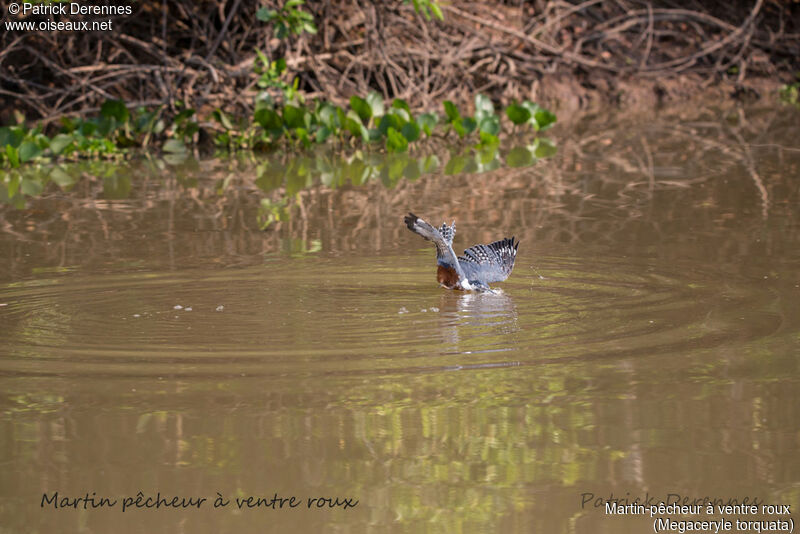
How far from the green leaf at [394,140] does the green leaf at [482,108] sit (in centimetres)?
87

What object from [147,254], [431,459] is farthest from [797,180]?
[431,459]

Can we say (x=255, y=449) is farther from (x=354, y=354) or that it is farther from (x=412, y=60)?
(x=412, y=60)

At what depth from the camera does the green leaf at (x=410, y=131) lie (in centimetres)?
943

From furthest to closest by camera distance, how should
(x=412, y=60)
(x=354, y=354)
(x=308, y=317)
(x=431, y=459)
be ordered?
(x=412, y=60) → (x=308, y=317) → (x=354, y=354) → (x=431, y=459)

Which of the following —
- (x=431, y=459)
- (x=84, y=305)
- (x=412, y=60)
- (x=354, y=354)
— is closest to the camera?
(x=431, y=459)

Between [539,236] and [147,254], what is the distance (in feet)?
6.06

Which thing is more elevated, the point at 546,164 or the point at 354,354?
the point at 546,164

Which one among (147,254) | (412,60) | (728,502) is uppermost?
(412,60)

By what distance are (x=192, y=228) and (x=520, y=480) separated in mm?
3918

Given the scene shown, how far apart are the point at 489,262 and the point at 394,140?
4.57 m

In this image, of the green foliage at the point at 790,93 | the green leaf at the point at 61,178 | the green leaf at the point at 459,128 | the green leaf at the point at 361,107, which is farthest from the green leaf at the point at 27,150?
the green foliage at the point at 790,93

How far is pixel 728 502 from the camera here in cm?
244

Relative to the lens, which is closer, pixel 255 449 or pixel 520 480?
pixel 520 480

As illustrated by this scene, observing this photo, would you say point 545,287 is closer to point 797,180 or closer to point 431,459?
point 431,459
